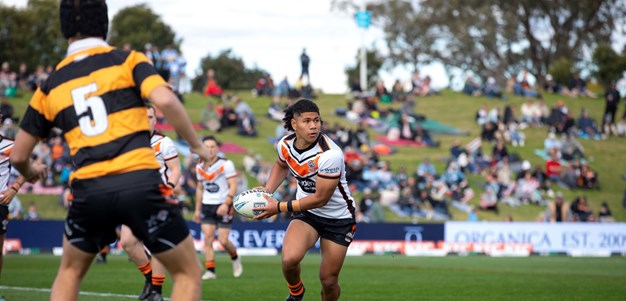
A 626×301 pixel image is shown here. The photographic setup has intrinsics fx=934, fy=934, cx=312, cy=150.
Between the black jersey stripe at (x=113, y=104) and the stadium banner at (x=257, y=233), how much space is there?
22000 millimetres

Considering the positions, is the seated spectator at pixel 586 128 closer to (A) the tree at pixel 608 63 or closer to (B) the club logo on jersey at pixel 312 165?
(A) the tree at pixel 608 63

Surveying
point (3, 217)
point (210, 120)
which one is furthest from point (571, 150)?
point (3, 217)

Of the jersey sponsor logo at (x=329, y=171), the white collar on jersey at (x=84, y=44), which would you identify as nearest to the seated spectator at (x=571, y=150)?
the jersey sponsor logo at (x=329, y=171)

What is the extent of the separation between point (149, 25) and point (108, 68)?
78.4 m

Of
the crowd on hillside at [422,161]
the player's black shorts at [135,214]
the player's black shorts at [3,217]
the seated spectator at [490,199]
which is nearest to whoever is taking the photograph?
the player's black shorts at [135,214]

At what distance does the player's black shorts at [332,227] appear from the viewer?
33.7 ft

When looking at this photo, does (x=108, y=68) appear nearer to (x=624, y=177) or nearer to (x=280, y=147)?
(x=280, y=147)

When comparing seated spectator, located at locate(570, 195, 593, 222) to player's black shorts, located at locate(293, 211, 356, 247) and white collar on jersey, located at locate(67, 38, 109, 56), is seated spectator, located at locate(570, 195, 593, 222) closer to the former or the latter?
player's black shorts, located at locate(293, 211, 356, 247)

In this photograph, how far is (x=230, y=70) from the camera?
89000 millimetres

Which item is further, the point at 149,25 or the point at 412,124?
the point at 149,25

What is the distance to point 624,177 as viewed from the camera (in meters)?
45.4

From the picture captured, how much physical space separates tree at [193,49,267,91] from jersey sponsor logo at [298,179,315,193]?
7774 cm

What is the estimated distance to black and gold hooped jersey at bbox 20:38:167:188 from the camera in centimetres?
630

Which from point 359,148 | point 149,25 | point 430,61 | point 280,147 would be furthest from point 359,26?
point 280,147
